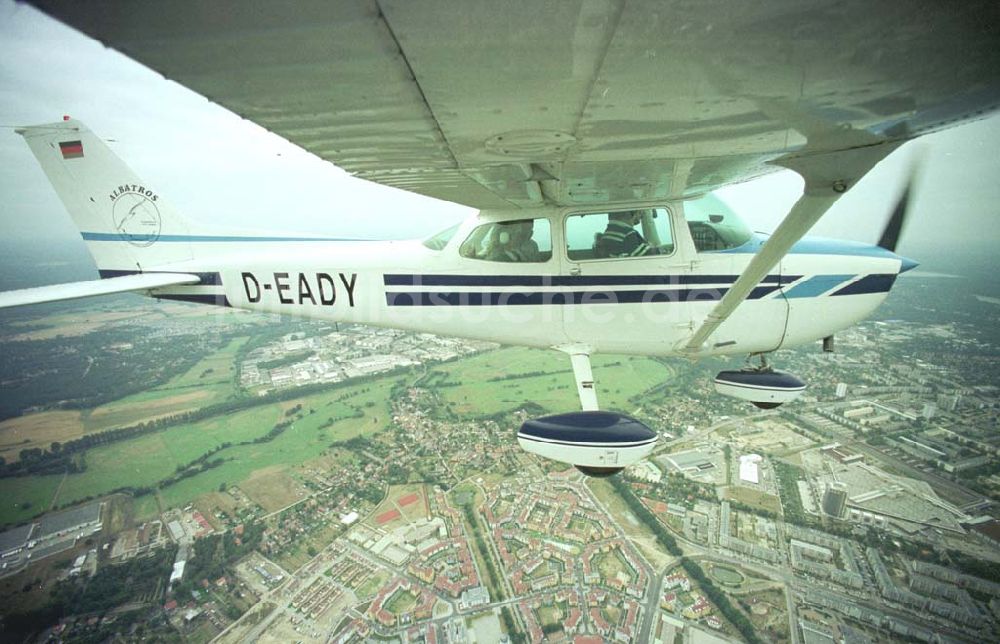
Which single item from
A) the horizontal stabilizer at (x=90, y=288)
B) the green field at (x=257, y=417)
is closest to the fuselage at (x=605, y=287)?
the horizontal stabilizer at (x=90, y=288)

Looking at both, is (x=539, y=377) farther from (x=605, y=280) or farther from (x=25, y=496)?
(x=25, y=496)

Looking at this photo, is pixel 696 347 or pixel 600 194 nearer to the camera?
pixel 600 194

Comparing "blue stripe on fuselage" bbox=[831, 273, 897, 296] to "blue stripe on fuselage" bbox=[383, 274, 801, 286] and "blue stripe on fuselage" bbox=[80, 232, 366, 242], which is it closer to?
"blue stripe on fuselage" bbox=[383, 274, 801, 286]

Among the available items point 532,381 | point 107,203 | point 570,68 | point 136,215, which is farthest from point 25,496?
point 570,68

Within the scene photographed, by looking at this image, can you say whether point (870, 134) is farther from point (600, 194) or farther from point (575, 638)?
point (575, 638)

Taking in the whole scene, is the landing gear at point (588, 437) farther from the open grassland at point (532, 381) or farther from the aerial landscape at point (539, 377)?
the open grassland at point (532, 381)

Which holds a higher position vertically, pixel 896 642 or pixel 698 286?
pixel 698 286

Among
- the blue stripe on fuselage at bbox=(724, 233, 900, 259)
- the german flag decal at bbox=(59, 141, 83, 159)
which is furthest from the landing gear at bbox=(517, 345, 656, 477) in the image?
the german flag decal at bbox=(59, 141, 83, 159)

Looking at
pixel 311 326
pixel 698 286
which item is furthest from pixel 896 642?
pixel 311 326
